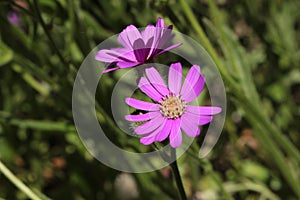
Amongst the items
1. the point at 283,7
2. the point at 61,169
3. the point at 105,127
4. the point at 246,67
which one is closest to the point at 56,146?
the point at 61,169

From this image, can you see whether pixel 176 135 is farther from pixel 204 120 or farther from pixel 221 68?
pixel 221 68

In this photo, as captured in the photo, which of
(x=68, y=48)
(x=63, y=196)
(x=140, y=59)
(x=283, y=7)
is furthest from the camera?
(x=283, y=7)

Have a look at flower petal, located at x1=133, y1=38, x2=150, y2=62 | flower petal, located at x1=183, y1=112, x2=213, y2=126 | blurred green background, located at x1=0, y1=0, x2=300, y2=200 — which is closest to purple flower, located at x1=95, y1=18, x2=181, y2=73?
flower petal, located at x1=133, y1=38, x2=150, y2=62

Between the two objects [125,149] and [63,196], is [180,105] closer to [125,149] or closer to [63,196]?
[125,149]

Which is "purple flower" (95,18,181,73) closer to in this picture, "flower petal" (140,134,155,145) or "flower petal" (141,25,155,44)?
"flower petal" (141,25,155,44)

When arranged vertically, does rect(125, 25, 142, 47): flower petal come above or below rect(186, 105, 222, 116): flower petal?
above

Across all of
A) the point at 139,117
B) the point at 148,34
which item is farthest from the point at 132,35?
the point at 139,117
